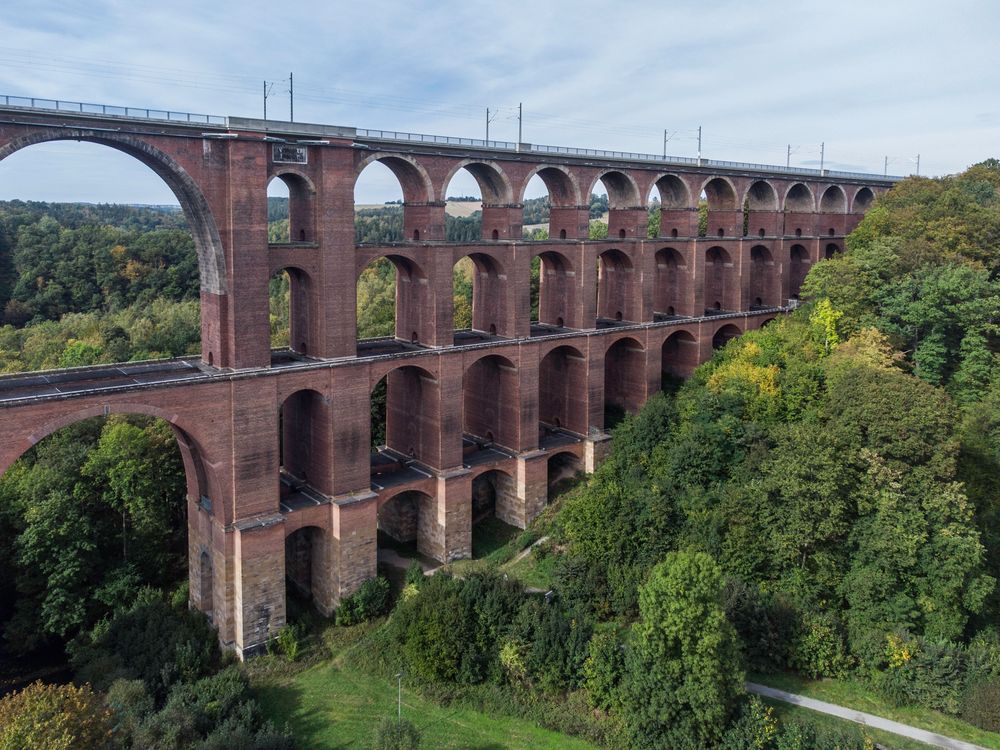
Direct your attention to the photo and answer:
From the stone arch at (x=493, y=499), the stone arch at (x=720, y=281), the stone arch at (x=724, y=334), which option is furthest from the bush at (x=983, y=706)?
the stone arch at (x=720, y=281)

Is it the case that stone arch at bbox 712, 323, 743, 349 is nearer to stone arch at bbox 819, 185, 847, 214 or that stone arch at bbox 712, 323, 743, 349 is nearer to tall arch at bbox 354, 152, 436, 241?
stone arch at bbox 819, 185, 847, 214

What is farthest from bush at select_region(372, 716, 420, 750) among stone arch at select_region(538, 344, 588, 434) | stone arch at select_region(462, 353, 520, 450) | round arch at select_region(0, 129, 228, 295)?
stone arch at select_region(538, 344, 588, 434)

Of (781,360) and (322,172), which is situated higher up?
(322,172)

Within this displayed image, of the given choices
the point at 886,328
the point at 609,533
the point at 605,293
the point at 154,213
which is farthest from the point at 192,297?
the point at 154,213

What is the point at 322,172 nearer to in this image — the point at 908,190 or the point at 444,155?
the point at 444,155

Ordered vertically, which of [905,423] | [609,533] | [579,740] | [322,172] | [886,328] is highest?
[322,172]

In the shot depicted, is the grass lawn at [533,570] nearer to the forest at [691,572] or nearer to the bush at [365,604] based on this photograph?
the forest at [691,572]

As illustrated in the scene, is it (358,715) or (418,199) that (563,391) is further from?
(358,715)
